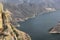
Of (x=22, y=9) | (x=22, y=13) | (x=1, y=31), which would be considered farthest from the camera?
(x=22, y=9)

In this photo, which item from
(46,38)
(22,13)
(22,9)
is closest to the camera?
(46,38)

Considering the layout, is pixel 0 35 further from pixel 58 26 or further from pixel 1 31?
pixel 58 26

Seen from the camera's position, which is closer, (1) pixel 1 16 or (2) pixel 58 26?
(1) pixel 1 16

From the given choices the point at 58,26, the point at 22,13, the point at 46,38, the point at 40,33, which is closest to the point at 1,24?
the point at 46,38

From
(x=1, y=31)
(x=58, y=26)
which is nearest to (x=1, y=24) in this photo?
(x=1, y=31)

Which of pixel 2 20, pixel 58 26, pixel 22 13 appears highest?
pixel 22 13

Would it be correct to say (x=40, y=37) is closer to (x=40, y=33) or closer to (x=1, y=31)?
(x=40, y=33)

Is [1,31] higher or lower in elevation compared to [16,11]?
lower

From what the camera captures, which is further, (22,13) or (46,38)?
(22,13)

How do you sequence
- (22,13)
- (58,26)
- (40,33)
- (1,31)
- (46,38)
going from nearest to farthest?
(1,31) → (46,38) → (40,33) → (58,26) → (22,13)
